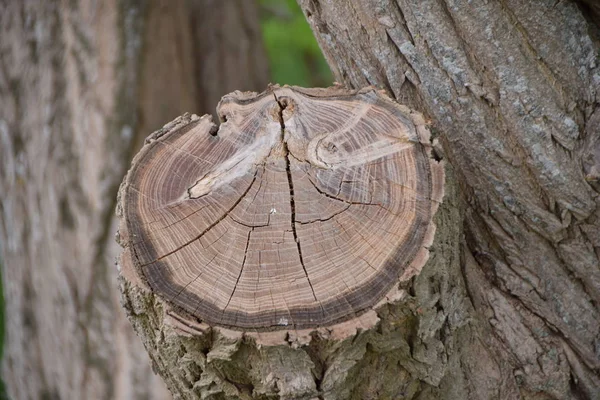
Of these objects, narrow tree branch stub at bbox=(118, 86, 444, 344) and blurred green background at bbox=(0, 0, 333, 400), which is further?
blurred green background at bbox=(0, 0, 333, 400)

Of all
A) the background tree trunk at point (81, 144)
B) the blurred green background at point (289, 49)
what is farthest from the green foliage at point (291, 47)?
the background tree trunk at point (81, 144)

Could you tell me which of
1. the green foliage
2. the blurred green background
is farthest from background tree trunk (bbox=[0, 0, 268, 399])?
the green foliage

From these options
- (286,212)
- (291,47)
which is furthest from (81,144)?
(291,47)

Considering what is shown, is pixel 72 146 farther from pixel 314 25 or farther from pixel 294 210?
pixel 294 210

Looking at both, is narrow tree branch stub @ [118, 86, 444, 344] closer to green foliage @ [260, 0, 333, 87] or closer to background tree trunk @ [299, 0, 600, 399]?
background tree trunk @ [299, 0, 600, 399]

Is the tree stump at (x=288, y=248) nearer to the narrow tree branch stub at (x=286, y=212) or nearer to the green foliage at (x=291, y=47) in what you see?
the narrow tree branch stub at (x=286, y=212)

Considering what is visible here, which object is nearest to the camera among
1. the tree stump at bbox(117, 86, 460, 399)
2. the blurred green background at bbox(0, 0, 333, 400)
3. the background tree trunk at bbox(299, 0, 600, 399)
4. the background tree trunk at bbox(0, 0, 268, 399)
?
the tree stump at bbox(117, 86, 460, 399)

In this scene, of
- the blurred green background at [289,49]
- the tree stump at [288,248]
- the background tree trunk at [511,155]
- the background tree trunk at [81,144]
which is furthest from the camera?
the blurred green background at [289,49]
